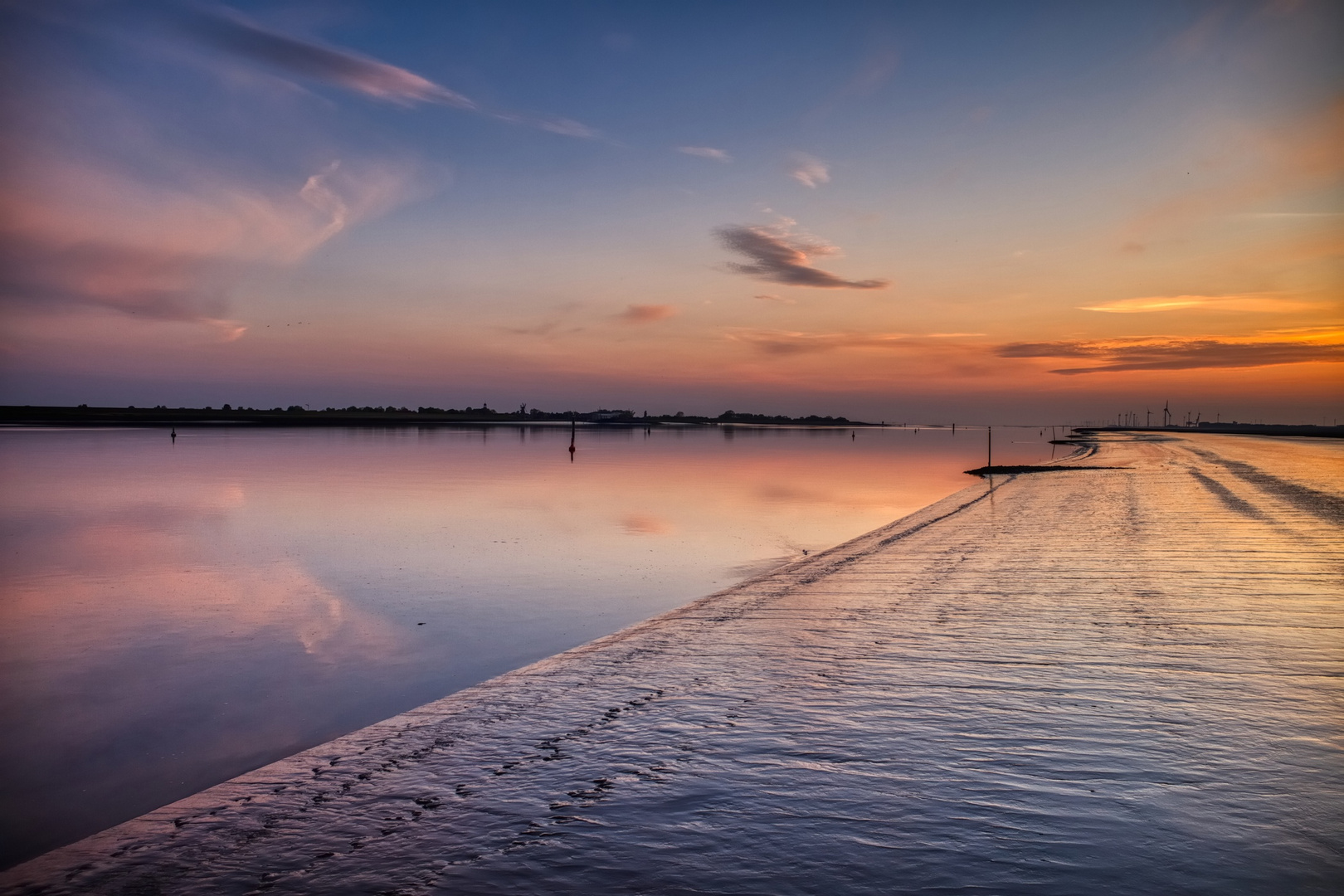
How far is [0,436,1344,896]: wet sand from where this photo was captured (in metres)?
5.01

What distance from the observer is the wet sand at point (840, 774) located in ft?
16.4

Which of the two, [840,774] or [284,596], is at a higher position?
[840,774]

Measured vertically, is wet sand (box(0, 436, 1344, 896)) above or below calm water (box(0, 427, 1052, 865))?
above

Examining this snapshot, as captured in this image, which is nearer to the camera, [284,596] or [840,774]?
[840,774]

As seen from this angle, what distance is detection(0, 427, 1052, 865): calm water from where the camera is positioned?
922cm

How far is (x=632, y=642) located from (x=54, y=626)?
10.9 m

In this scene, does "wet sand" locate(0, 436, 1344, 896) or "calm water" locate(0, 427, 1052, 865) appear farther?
"calm water" locate(0, 427, 1052, 865)

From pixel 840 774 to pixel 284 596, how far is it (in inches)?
582

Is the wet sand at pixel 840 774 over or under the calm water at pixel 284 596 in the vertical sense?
over

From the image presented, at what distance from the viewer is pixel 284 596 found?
57.4 feet

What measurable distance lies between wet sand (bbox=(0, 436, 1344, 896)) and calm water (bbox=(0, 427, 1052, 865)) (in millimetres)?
1922

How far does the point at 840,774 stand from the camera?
6352 mm

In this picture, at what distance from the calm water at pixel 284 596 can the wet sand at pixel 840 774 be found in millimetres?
1922

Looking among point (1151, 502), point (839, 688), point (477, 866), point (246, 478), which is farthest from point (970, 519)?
point (246, 478)
